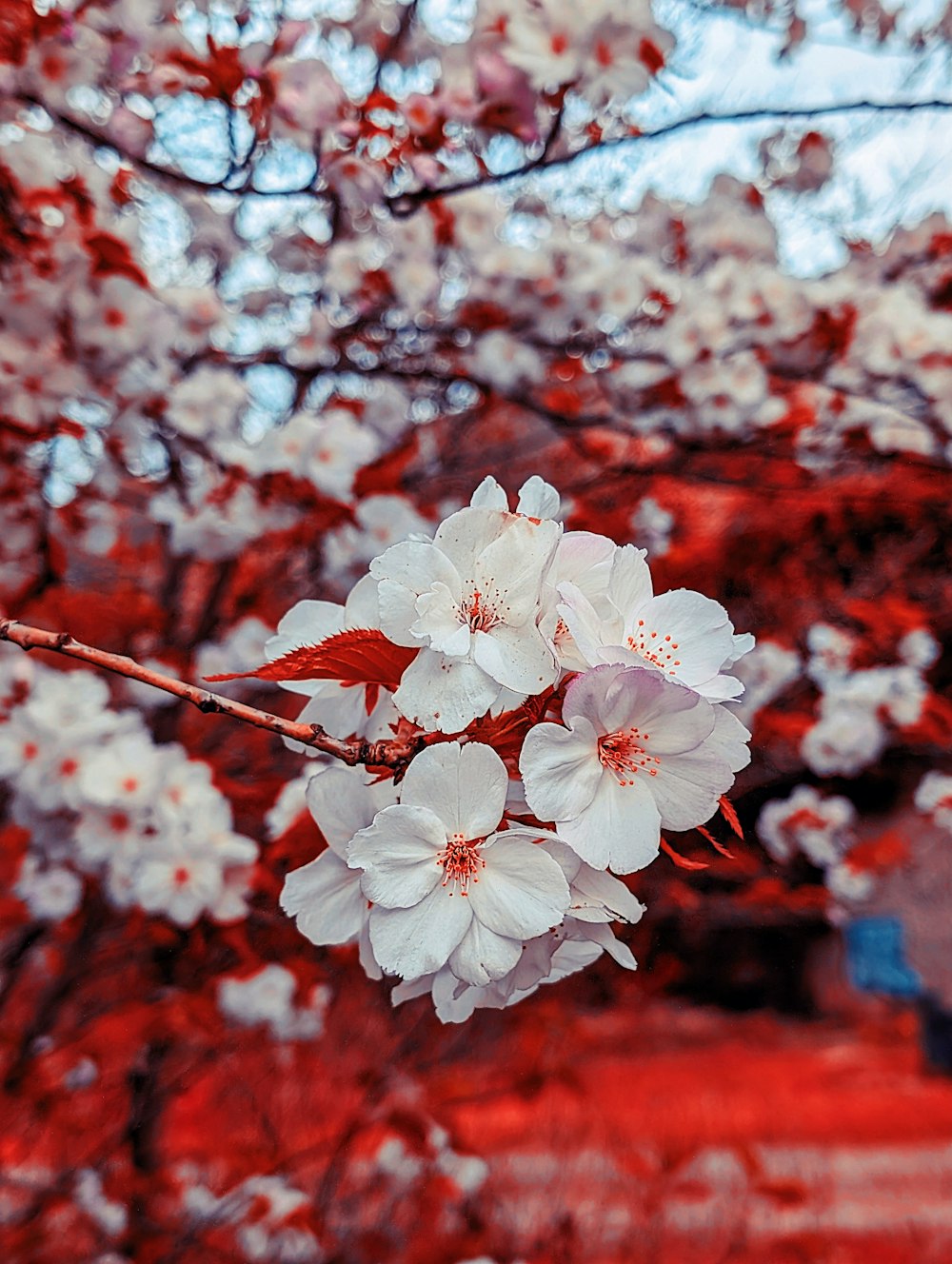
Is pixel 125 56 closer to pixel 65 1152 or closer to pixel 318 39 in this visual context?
pixel 318 39

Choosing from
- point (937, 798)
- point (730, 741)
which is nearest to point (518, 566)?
point (730, 741)

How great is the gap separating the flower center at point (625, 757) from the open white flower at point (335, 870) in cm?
13

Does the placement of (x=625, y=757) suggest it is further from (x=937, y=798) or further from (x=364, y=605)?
(x=937, y=798)

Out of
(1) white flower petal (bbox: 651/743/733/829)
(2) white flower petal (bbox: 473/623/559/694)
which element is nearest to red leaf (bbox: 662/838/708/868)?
(1) white flower petal (bbox: 651/743/733/829)

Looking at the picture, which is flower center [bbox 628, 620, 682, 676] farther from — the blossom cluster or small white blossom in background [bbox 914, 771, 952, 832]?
small white blossom in background [bbox 914, 771, 952, 832]

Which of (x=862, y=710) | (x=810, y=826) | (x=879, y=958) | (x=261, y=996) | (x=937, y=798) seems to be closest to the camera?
(x=261, y=996)

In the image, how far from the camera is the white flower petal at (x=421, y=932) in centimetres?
49

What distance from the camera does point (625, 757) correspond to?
51 centimetres

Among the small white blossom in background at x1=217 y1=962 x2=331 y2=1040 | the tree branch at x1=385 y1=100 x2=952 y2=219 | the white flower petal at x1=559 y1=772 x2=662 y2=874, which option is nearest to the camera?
the white flower petal at x1=559 y1=772 x2=662 y2=874

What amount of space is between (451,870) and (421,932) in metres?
0.04

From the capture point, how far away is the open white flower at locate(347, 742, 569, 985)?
1.62ft

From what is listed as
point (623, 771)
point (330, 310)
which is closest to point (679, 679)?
point (623, 771)

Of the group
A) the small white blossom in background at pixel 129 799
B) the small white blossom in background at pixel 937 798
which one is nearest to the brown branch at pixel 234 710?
the small white blossom in background at pixel 129 799

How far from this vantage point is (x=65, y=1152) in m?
1.98
